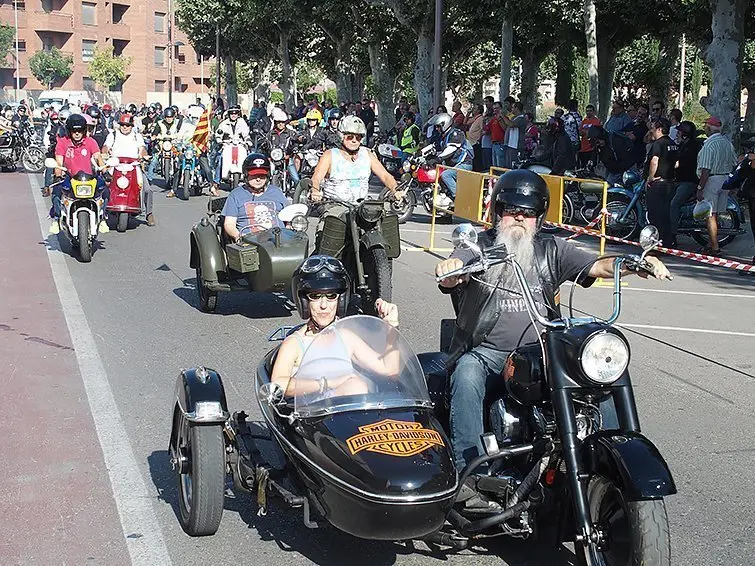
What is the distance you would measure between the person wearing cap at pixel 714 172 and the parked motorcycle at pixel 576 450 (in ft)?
33.7

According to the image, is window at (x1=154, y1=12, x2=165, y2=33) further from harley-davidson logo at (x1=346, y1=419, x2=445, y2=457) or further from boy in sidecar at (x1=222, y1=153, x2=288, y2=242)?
harley-davidson logo at (x1=346, y1=419, x2=445, y2=457)

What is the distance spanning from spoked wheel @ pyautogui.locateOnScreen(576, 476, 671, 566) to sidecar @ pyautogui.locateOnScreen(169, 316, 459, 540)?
53 cm

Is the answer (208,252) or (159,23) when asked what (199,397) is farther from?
(159,23)

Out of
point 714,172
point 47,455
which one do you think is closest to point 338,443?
point 47,455

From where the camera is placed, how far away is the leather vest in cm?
475

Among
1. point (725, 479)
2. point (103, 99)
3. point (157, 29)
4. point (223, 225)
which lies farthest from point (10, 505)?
point (157, 29)

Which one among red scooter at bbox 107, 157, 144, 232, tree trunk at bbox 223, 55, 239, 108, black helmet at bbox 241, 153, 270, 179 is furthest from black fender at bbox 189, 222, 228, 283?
tree trunk at bbox 223, 55, 239, 108

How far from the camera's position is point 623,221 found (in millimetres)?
15789

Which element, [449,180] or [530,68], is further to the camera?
[530,68]

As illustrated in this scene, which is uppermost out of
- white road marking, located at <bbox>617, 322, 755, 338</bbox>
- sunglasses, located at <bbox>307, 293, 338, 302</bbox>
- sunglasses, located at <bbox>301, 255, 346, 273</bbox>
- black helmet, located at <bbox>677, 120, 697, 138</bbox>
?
black helmet, located at <bbox>677, 120, 697, 138</bbox>

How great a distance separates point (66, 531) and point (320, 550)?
116 cm

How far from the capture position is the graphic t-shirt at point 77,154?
1369 centimetres

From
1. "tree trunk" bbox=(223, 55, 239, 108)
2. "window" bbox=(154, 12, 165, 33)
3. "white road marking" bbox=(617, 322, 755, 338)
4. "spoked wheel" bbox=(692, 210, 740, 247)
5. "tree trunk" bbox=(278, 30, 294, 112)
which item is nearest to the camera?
"white road marking" bbox=(617, 322, 755, 338)

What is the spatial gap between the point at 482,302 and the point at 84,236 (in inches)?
352
